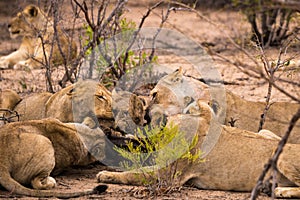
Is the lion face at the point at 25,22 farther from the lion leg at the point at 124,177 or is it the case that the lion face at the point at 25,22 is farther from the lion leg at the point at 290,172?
the lion leg at the point at 290,172

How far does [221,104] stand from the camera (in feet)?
19.7

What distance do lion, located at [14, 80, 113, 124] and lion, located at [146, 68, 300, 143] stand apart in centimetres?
49

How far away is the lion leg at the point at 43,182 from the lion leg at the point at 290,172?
1657 mm

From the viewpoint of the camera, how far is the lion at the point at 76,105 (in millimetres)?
5789

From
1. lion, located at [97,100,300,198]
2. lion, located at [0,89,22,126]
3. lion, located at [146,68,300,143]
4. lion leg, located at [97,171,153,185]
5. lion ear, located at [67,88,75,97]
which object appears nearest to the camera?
lion, located at [97,100,300,198]

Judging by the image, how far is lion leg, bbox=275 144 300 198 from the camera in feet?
14.8

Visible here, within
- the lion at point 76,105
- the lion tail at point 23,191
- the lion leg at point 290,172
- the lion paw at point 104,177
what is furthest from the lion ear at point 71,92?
the lion leg at point 290,172

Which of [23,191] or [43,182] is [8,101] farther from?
[23,191]

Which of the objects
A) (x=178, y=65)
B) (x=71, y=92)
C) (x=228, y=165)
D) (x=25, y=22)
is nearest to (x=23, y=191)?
(x=228, y=165)

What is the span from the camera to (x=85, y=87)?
6.08m

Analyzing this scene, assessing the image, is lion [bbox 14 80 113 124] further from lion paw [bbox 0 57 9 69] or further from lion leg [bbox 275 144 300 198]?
lion paw [bbox 0 57 9 69]

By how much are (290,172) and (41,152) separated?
72.4 inches

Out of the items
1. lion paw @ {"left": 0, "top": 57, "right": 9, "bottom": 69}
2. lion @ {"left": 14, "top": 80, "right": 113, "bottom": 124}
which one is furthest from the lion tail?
lion paw @ {"left": 0, "top": 57, "right": 9, "bottom": 69}

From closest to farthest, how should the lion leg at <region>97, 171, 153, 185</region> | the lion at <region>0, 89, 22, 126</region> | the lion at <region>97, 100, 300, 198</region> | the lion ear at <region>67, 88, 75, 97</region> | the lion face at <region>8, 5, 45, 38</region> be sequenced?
the lion at <region>97, 100, 300, 198</region>
the lion leg at <region>97, 171, 153, 185</region>
the lion ear at <region>67, 88, 75, 97</region>
the lion at <region>0, 89, 22, 126</region>
the lion face at <region>8, 5, 45, 38</region>
